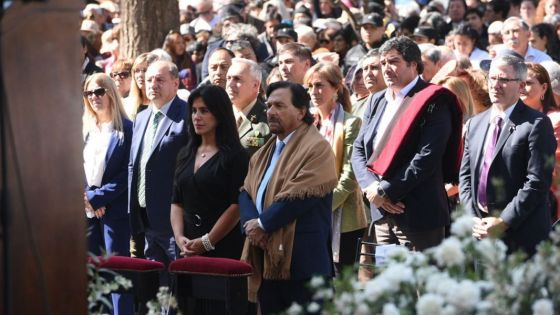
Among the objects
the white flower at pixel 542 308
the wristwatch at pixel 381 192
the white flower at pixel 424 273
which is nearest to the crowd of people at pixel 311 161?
the wristwatch at pixel 381 192

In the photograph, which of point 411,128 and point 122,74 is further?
point 122,74

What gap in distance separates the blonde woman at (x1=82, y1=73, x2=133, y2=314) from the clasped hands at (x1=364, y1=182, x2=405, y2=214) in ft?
7.62

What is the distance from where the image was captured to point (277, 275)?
6.82 meters

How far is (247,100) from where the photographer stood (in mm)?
8688

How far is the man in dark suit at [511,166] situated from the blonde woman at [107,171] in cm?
294

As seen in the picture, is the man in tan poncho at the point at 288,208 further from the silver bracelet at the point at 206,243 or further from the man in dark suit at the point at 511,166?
the man in dark suit at the point at 511,166

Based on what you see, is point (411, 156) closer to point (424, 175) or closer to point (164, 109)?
point (424, 175)

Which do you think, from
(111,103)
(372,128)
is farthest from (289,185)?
(111,103)

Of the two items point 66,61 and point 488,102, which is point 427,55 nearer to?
point 488,102

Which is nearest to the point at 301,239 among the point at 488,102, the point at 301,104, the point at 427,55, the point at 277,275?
the point at 277,275

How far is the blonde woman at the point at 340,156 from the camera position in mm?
8352

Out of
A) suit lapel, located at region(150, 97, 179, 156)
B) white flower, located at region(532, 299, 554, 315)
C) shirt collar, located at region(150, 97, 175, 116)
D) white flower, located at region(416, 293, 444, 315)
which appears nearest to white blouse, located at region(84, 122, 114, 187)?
shirt collar, located at region(150, 97, 175, 116)

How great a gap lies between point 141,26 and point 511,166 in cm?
786

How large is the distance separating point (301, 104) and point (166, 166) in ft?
5.68
